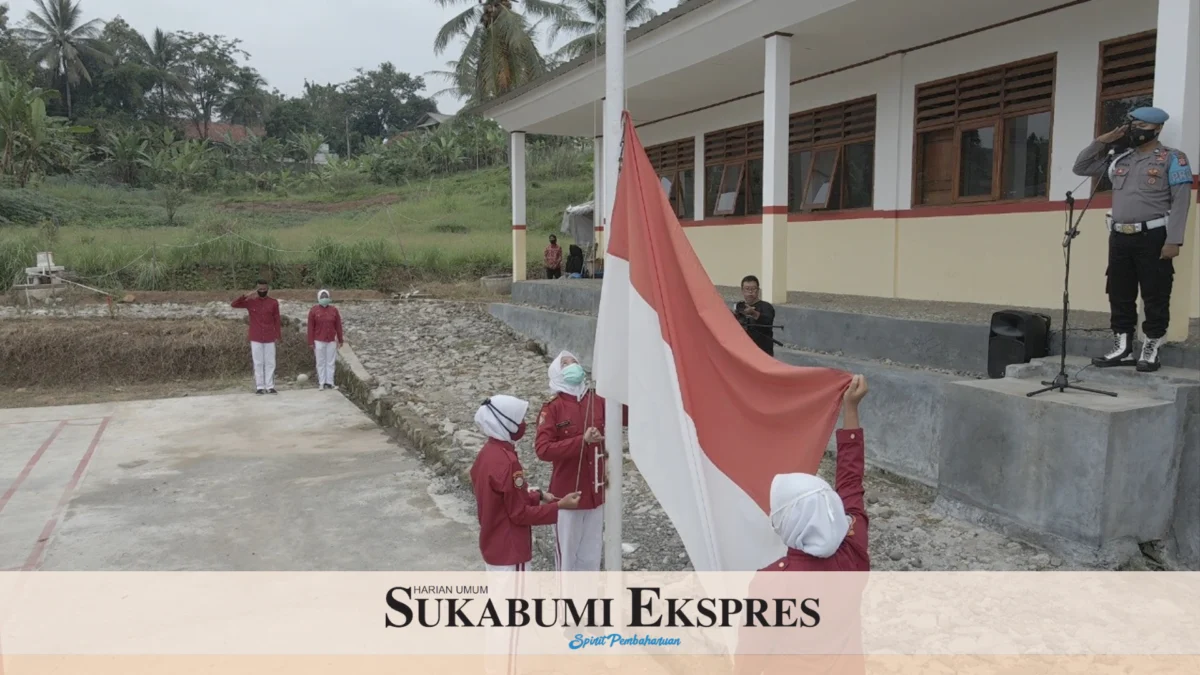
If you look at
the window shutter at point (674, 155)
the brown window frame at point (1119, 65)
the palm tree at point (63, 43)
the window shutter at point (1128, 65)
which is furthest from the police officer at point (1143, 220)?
the palm tree at point (63, 43)

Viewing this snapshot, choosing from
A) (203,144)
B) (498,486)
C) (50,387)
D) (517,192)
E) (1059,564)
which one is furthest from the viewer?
(203,144)

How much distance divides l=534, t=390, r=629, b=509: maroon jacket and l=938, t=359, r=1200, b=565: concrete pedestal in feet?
8.54

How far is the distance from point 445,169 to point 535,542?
1510 inches

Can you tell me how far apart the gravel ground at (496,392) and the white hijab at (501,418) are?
5.34 ft

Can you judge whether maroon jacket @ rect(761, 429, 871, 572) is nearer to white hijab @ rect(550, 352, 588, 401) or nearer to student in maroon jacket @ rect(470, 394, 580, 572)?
student in maroon jacket @ rect(470, 394, 580, 572)

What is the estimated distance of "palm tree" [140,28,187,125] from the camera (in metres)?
49.1

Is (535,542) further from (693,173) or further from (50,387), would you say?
(50,387)

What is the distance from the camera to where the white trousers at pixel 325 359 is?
1178cm

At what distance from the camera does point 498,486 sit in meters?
3.48

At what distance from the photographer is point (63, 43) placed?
4612cm

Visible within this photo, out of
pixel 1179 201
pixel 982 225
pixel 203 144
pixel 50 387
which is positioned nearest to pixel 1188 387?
pixel 1179 201

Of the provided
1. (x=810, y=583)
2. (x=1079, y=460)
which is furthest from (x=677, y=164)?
(x=810, y=583)

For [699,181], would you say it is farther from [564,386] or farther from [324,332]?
[564,386]

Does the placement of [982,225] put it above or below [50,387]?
above
